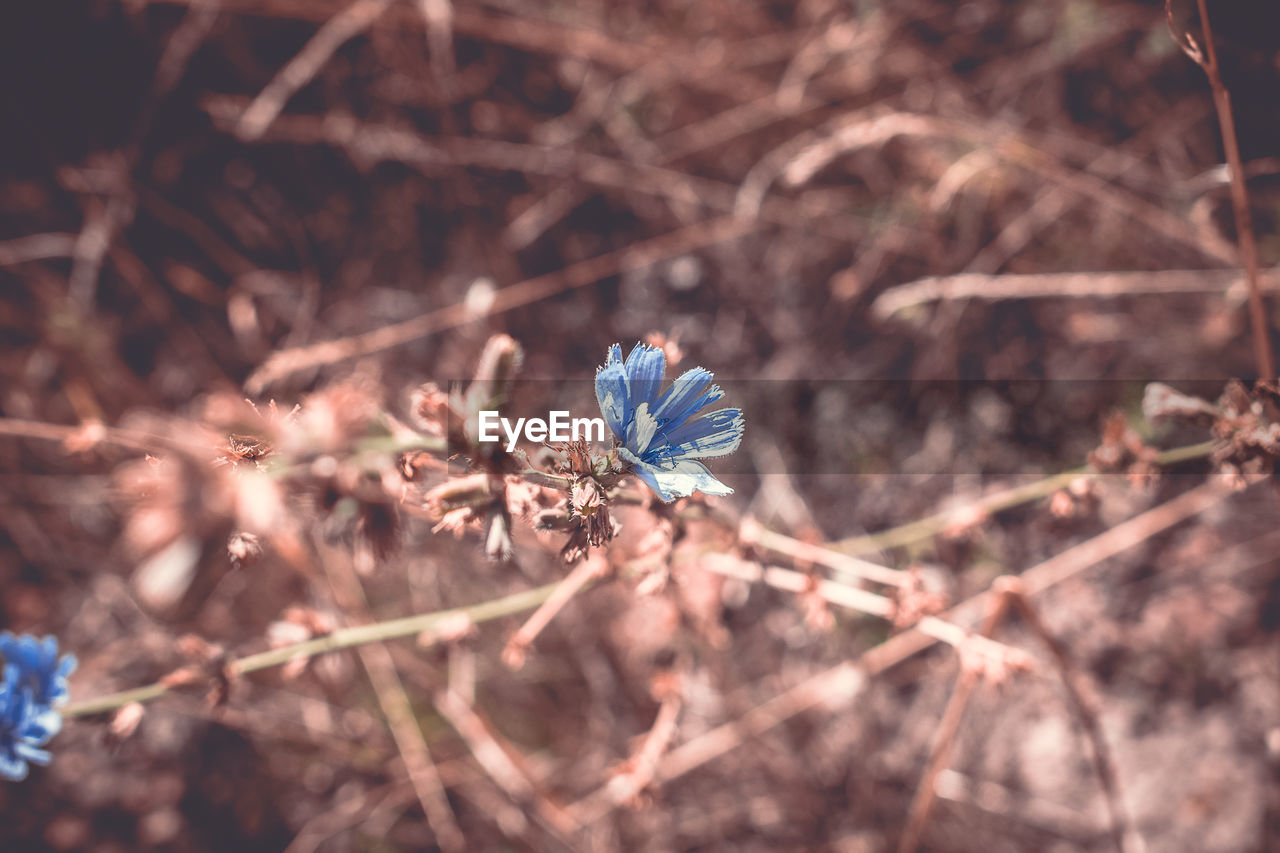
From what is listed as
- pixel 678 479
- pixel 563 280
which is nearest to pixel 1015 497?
pixel 678 479

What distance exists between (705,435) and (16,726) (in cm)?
176

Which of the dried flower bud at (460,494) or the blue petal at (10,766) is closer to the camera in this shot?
the dried flower bud at (460,494)

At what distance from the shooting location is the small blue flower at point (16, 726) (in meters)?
1.66

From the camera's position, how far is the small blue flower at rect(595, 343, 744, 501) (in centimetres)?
126

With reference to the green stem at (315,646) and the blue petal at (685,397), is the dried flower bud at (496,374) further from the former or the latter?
the green stem at (315,646)

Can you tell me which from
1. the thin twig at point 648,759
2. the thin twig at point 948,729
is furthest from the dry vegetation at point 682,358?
the thin twig at point 648,759

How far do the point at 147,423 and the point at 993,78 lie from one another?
3.48m

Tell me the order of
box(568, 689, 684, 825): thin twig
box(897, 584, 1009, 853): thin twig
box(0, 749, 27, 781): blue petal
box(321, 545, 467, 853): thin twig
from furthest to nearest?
box(321, 545, 467, 853): thin twig, box(897, 584, 1009, 853): thin twig, box(568, 689, 684, 825): thin twig, box(0, 749, 27, 781): blue petal

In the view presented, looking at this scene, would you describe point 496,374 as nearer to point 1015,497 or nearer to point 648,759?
point 648,759

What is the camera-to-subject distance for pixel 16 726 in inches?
66.9

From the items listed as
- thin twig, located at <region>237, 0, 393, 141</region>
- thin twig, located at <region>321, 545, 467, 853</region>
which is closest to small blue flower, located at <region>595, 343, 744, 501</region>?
thin twig, located at <region>321, 545, 467, 853</region>

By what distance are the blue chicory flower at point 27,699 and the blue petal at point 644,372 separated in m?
1.50

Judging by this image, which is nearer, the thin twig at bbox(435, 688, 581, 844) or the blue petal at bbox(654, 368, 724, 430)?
the blue petal at bbox(654, 368, 724, 430)

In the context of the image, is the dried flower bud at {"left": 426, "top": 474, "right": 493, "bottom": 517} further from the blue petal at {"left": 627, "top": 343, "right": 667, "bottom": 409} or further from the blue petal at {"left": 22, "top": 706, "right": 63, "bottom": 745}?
the blue petal at {"left": 22, "top": 706, "right": 63, "bottom": 745}
